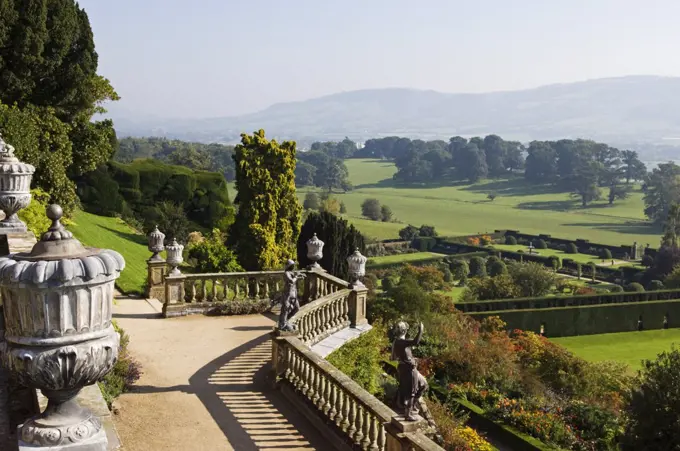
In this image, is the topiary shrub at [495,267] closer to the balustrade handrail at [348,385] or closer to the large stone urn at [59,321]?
the balustrade handrail at [348,385]

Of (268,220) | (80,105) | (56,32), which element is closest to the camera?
(56,32)

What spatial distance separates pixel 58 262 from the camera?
3.67 metres

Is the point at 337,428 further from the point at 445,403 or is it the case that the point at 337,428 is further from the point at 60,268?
the point at 445,403

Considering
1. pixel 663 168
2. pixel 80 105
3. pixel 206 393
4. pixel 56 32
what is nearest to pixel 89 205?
pixel 80 105

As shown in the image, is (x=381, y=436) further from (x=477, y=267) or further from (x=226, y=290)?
(x=477, y=267)

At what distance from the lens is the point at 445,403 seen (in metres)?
16.5

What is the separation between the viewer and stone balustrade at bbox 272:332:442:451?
7.66 meters

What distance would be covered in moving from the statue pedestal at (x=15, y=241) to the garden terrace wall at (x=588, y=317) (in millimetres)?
28070

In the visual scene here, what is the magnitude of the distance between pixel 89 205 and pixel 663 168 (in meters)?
119

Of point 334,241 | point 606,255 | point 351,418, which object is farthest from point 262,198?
point 606,255

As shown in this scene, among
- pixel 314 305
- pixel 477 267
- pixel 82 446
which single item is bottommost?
pixel 477 267

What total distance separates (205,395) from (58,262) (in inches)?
308

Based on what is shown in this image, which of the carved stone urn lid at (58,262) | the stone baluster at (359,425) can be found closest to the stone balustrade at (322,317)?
the stone baluster at (359,425)

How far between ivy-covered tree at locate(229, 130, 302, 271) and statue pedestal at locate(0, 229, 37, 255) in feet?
62.2
